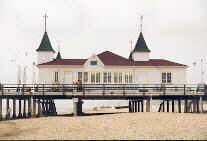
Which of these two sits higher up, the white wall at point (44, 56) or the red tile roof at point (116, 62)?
the white wall at point (44, 56)

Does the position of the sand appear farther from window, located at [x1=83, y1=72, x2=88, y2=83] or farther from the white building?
window, located at [x1=83, y1=72, x2=88, y2=83]

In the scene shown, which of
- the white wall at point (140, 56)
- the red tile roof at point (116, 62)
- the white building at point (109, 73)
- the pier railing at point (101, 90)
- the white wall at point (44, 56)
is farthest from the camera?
the white wall at point (44, 56)

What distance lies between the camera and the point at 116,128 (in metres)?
26.0

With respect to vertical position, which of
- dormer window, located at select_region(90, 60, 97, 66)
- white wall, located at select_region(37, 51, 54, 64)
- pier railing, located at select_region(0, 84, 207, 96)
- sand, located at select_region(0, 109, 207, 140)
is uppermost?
white wall, located at select_region(37, 51, 54, 64)

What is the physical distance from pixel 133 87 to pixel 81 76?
20.4 ft

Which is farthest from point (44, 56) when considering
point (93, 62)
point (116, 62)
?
point (116, 62)

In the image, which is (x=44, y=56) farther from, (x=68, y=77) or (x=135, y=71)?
(x=135, y=71)

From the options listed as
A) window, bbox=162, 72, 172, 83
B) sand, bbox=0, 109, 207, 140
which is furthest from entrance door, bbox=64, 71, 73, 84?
sand, bbox=0, 109, 207, 140

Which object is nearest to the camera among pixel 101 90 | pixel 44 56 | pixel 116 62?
pixel 101 90

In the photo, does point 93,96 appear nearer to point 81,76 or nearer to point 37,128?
point 81,76

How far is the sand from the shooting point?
23.4 meters

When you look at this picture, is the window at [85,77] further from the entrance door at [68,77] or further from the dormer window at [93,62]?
the entrance door at [68,77]

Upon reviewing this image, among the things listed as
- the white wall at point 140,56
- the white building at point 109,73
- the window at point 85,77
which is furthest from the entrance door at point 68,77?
the white wall at point 140,56

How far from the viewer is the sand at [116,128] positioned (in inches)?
923
